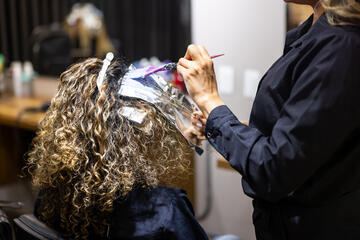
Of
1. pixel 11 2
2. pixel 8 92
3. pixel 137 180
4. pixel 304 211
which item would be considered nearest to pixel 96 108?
pixel 137 180

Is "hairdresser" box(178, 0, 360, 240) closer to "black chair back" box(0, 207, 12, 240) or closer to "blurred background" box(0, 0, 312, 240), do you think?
"blurred background" box(0, 0, 312, 240)

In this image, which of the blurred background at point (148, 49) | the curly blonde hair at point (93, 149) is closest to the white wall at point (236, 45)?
the blurred background at point (148, 49)

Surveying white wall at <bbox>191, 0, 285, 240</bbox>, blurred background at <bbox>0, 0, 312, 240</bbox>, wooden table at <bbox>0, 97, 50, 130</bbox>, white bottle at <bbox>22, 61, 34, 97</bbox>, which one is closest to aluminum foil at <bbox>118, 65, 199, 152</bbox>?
blurred background at <bbox>0, 0, 312, 240</bbox>

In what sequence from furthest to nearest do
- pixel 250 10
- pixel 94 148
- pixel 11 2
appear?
pixel 11 2, pixel 250 10, pixel 94 148

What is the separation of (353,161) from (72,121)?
0.64 meters

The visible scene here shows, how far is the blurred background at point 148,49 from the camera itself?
6.77 ft

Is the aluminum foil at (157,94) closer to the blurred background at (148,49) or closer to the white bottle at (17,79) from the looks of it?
the blurred background at (148,49)

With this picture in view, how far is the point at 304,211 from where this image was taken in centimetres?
95

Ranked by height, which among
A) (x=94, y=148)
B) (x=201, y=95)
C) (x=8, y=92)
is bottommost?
(x=8, y=92)

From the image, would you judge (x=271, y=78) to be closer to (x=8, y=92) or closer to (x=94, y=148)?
(x=94, y=148)

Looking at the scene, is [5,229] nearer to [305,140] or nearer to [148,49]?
[305,140]

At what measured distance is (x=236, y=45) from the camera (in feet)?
6.95

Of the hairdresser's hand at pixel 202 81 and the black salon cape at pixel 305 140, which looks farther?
the hairdresser's hand at pixel 202 81

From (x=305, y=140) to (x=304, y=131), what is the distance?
0.02m
